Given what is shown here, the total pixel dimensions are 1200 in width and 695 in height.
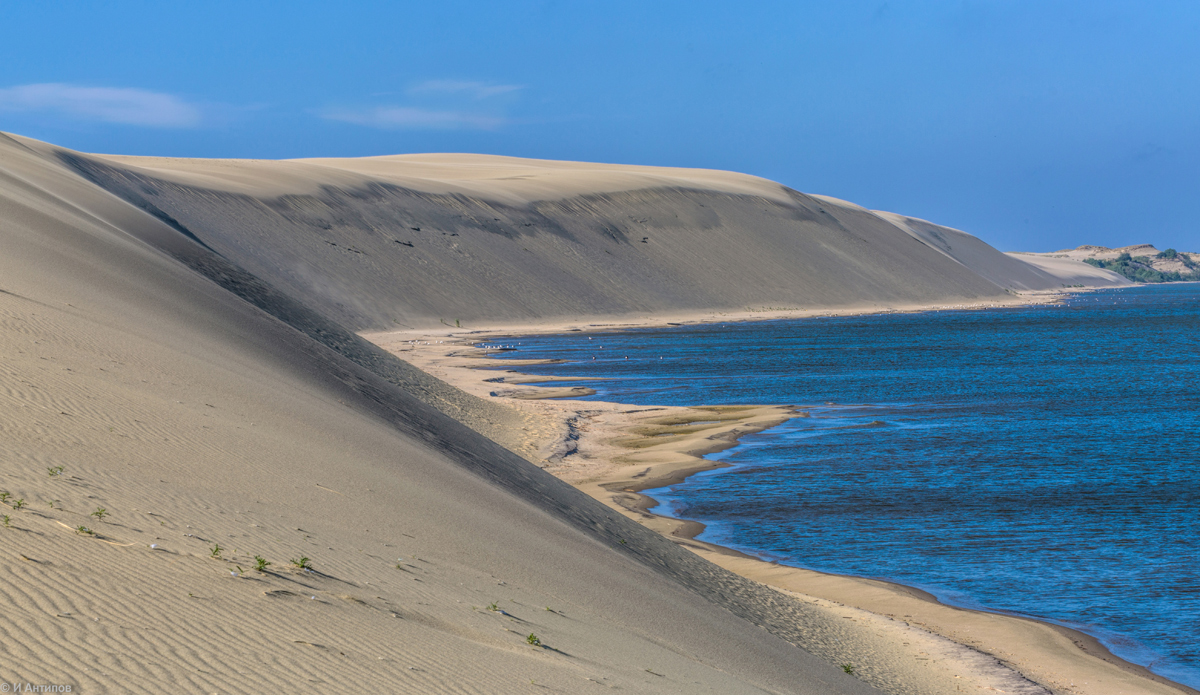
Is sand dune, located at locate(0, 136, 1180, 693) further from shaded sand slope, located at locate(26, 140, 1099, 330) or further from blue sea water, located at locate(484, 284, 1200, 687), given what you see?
shaded sand slope, located at locate(26, 140, 1099, 330)

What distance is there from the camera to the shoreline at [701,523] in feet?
36.3

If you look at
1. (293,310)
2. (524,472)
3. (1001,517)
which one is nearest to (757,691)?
(524,472)

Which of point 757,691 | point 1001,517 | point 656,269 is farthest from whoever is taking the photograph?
point 656,269

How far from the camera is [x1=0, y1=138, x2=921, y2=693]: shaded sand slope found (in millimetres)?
5574

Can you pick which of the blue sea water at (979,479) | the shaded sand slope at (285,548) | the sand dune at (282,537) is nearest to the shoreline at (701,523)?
the blue sea water at (979,479)

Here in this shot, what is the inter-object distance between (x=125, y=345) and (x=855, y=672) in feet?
30.5

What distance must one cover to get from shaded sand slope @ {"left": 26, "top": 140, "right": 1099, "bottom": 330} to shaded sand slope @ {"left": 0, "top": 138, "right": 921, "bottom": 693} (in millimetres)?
44516

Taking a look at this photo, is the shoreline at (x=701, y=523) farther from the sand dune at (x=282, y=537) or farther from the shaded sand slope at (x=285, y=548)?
the shaded sand slope at (x=285, y=548)

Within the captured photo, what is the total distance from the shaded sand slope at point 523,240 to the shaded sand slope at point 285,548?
44516 mm

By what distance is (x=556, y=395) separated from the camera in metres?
33.4

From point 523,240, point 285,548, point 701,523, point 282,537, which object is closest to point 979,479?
point 701,523

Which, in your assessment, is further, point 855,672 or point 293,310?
point 293,310

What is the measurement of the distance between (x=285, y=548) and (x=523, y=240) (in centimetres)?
9077

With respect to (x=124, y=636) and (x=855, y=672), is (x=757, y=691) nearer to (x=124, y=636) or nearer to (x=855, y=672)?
(x=855, y=672)
